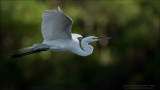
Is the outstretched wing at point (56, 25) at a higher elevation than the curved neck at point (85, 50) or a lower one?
higher

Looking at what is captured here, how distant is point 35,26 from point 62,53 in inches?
54.6

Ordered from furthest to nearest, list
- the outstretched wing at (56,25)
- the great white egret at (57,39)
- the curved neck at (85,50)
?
1. the curved neck at (85,50)
2. the great white egret at (57,39)
3. the outstretched wing at (56,25)

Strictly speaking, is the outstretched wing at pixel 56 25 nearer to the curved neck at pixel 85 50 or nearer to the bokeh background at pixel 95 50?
the curved neck at pixel 85 50

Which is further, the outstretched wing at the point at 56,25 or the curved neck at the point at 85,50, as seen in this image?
the curved neck at the point at 85,50

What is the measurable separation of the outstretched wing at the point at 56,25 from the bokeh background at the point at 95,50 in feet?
20.4

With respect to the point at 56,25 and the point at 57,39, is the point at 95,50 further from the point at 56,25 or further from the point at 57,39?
the point at 56,25

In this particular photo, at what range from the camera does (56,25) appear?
420 centimetres

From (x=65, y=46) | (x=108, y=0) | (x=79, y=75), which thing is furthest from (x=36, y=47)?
(x=108, y=0)

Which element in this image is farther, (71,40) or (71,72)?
(71,72)

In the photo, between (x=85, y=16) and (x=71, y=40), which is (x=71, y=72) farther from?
(x=71, y=40)

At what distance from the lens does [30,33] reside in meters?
10.9

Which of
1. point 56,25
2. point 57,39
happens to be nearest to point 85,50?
point 57,39

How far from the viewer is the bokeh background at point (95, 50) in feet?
35.5

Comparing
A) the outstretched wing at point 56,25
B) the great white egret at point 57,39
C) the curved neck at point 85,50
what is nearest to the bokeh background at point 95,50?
the curved neck at point 85,50
